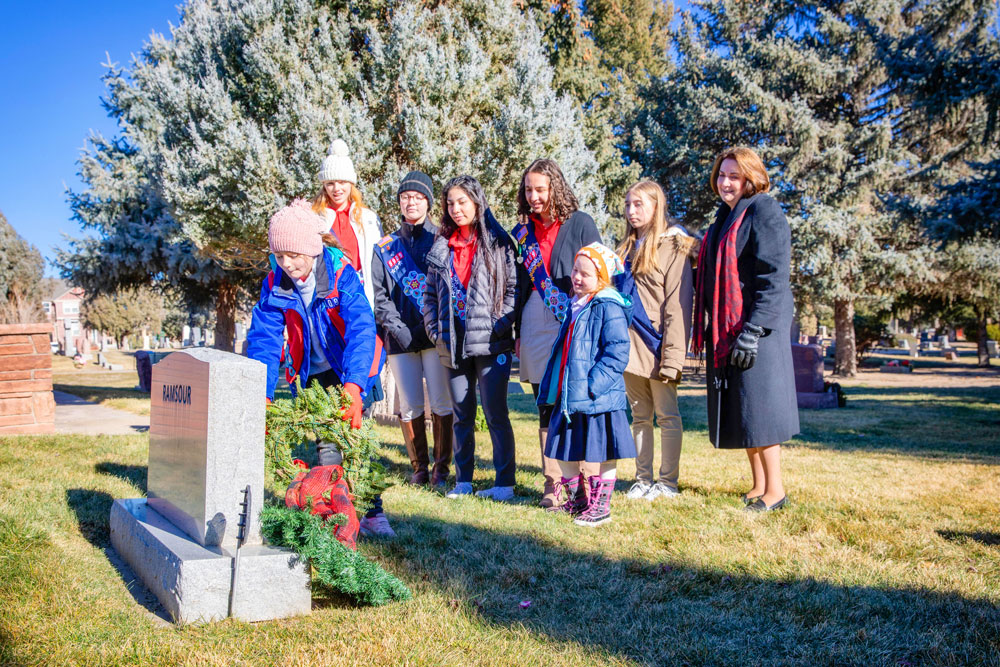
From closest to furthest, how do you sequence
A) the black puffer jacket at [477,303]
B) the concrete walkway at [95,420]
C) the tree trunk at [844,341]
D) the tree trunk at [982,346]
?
the black puffer jacket at [477,303] → the concrete walkway at [95,420] → the tree trunk at [844,341] → the tree trunk at [982,346]

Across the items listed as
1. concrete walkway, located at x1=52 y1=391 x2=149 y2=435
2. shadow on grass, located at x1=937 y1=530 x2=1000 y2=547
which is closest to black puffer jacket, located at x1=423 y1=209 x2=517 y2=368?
shadow on grass, located at x1=937 y1=530 x2=1000 y2=547

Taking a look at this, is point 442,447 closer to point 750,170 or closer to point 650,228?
point 650,228

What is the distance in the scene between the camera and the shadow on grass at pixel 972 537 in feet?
12.8

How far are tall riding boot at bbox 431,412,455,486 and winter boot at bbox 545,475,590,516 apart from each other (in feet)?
4.00

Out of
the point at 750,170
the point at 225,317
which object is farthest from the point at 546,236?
the point at 225,317

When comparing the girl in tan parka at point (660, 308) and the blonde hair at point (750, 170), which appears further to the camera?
the girl in tan parka at point (660, 308)

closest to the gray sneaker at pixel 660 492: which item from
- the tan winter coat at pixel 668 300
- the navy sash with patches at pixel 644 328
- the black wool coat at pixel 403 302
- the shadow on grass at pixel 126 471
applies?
the tan winter coat at pixel 668 300

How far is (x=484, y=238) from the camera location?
510cm

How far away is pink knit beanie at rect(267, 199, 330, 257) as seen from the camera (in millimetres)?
3580

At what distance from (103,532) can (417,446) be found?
2226mm

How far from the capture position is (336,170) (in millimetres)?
5176

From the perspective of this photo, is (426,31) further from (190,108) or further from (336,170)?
(336,170)

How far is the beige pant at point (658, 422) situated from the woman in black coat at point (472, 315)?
0.95 m

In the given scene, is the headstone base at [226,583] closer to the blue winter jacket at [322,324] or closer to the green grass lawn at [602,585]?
the green grass lawn at [602,585]
